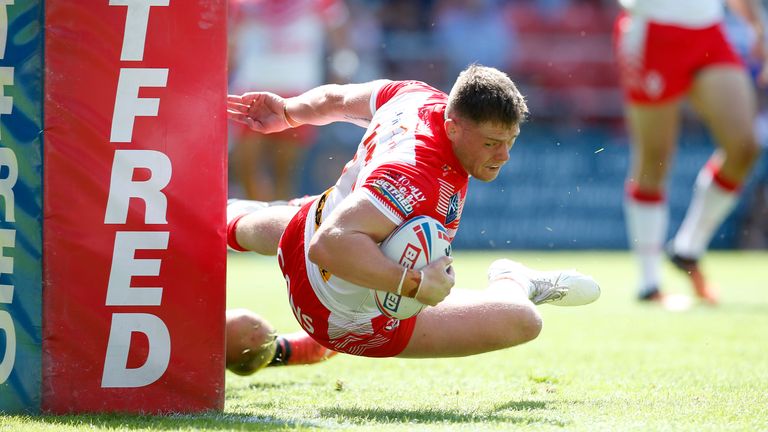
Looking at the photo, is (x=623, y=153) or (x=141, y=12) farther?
(x=623, y=153)

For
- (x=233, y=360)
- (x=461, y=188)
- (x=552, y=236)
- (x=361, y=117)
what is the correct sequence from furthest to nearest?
(x=552, y=236) → (x=233, y=360) → (x=361, y=117) → (x=461, y=188)

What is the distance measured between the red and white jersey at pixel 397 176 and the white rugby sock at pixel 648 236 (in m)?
4.24

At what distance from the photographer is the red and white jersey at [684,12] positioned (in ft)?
26.2

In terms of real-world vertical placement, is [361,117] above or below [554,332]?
above

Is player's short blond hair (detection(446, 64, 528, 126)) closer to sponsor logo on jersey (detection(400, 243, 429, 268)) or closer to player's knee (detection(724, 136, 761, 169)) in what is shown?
sponsor logo on jersey (detection(400, 243, 429, 268))

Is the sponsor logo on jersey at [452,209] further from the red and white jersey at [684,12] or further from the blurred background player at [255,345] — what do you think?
the red and white jersey at [684,12]

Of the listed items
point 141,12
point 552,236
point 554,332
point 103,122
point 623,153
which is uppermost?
point 141,12

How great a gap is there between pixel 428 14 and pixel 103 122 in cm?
1149

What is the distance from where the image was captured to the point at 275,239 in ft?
15.0

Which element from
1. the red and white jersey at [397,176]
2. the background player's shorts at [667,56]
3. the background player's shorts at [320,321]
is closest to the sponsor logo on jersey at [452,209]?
the red and white jersey at [397,176]

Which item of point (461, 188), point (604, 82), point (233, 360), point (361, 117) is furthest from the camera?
point (604, 82)

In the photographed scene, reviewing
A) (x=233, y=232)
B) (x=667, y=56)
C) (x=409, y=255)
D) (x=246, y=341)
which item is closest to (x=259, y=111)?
(x=233, y=232)

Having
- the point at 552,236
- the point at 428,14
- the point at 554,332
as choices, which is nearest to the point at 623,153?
the point at 552,236

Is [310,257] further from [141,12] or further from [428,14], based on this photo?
[428,14]
